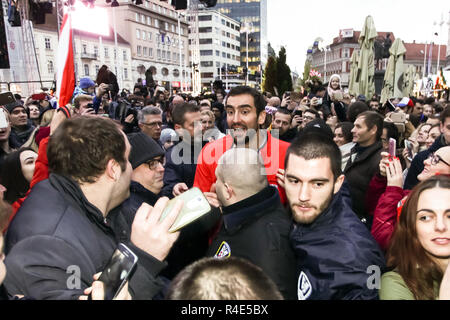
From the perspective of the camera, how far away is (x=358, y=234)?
5.83 ft

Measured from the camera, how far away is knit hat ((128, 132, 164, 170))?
2807mm

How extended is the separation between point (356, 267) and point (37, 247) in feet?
4.89

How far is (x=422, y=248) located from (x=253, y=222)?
36.4 inches

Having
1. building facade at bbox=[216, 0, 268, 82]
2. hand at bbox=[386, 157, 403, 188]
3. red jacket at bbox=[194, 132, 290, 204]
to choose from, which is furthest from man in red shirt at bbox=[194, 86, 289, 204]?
building facade at bbox=[216, 0, 268, 82]

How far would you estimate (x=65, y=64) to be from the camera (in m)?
4.41

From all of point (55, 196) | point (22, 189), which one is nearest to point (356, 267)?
point (55, 196)

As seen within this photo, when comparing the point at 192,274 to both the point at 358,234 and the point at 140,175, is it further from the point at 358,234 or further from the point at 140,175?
the point at 140,175

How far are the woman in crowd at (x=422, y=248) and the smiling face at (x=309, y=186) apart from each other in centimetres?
45

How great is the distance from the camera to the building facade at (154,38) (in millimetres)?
60438

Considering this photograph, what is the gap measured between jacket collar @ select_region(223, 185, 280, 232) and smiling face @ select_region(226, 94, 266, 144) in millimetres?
1327

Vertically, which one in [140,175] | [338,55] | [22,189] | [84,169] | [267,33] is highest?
[267,33]

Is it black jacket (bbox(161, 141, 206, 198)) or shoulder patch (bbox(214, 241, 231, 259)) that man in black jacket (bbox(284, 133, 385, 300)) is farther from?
black jacket (bbox(161, 141, 206, 198))

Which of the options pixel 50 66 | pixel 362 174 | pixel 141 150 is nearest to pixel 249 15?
pixel 50 66

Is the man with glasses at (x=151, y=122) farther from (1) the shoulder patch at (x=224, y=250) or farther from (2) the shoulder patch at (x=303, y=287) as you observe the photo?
(2) the shoulder patch at (x=303, y=287)
